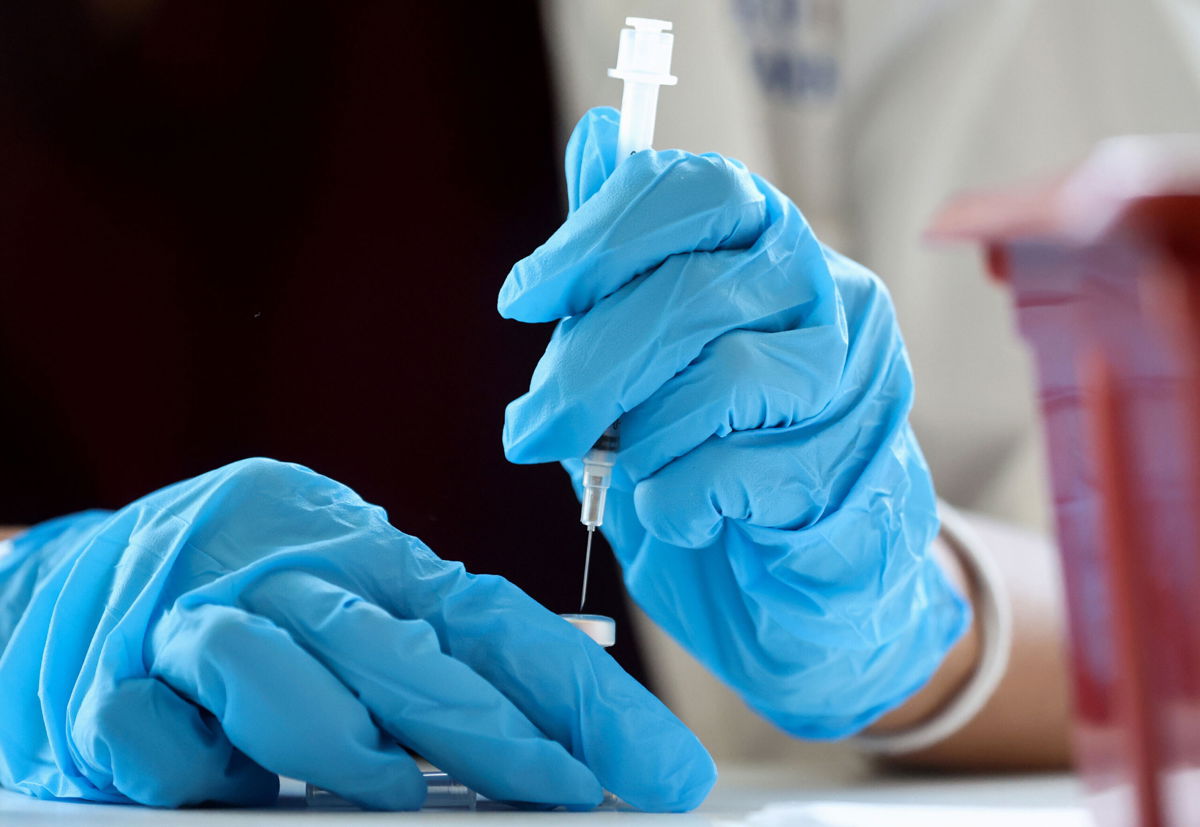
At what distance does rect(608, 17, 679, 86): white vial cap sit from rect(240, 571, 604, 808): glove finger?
1.16 feet

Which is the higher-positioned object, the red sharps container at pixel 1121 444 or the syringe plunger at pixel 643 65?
the syringe plunger at pixel 643 65

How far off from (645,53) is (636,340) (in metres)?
0.17

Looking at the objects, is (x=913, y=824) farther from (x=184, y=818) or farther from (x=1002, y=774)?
(x=1002, y=774)

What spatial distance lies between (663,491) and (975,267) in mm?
797

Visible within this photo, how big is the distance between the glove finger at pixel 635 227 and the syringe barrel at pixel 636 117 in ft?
0.06

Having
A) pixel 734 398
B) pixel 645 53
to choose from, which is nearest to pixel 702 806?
pixel 734 398

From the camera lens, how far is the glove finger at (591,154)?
0.76 metres

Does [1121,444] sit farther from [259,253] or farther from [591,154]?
[259,253]

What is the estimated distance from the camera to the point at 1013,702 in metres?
1.10

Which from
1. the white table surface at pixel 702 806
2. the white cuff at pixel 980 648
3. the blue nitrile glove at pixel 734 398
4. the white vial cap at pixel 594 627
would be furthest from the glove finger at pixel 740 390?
the white cuff at pixel 980 648

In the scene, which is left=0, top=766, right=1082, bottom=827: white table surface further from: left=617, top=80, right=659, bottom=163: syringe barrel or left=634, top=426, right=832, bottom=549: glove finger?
left=617, top=80, right=659, bottom=163: syringe barrel

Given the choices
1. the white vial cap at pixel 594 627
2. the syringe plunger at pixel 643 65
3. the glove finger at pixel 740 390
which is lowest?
the white vial cap at pixel 594 627

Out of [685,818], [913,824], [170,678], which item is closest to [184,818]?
[170,678]

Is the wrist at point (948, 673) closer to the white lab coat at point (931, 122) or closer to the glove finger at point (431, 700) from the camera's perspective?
the white lab coat at point (931, 122)
